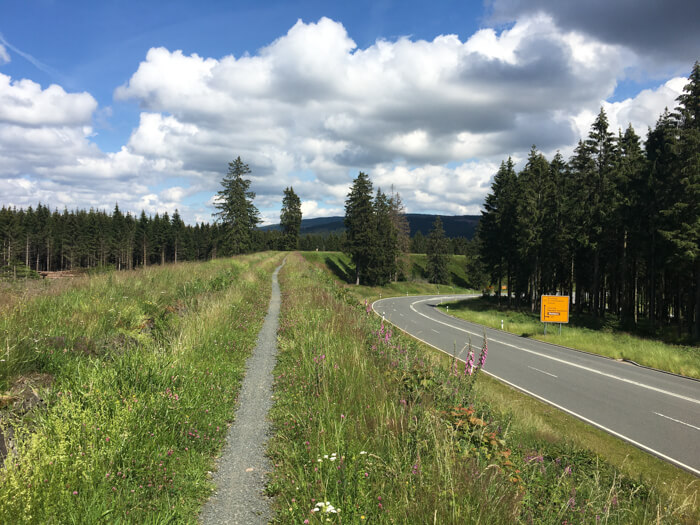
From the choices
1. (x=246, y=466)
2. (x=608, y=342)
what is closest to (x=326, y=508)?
(x=246, y=466)

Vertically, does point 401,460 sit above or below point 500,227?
below

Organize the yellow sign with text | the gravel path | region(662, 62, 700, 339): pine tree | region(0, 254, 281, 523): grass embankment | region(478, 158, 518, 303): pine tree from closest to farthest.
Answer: region(0, 254, 281, 523): grass embankment < the gravel path < region(662, 62, 700, 339): pine tree < the yellow sign with text < region(478, 158, 518, 303): pine tree

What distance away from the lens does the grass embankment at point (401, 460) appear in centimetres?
317

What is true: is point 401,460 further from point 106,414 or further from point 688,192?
point 688,192

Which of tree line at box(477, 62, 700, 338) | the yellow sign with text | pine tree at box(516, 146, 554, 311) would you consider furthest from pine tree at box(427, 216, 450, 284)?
the yellow sign with text

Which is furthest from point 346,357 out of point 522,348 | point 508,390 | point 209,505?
point 522,348

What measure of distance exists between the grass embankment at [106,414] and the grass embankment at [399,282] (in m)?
58.2

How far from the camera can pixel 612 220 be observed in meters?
35.3

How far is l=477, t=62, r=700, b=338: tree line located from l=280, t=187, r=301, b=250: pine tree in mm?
58479

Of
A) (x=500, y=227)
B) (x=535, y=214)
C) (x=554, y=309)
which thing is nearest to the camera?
(x=554, y=309)

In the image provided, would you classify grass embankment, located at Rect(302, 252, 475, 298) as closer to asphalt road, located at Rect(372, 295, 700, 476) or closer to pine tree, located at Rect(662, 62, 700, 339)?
asphalt road, located at Rect(372, 295, 700, 476)

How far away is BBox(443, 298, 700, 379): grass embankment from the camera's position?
2180 centimetres

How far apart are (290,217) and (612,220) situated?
77.5 metres

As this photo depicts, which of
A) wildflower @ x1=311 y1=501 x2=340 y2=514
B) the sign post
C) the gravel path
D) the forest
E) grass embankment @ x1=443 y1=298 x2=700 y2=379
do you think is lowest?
grass embankment @ x1=443 y1=298 x2=700 y2=379
